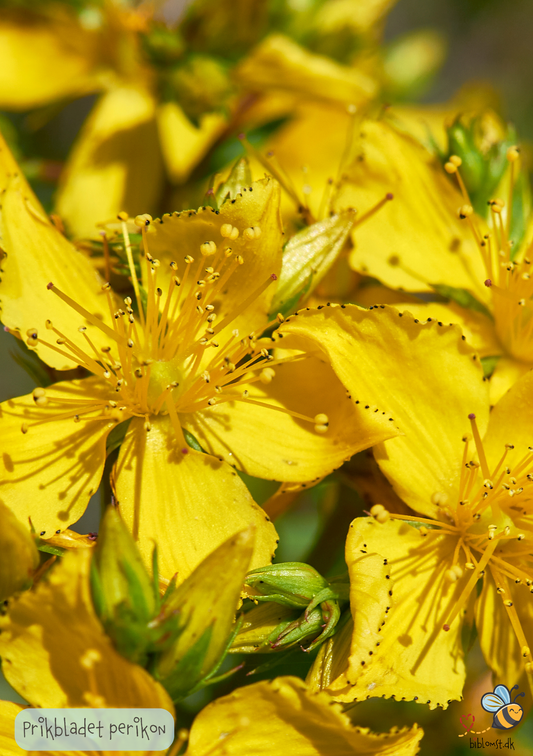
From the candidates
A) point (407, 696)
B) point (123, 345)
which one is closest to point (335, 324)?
point (123, 345)

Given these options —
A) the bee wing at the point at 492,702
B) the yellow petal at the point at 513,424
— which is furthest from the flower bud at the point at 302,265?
the bee wing at the point at 492,702

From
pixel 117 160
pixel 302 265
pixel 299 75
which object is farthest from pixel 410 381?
pixel 117 160

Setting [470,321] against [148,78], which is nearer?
[470,321]

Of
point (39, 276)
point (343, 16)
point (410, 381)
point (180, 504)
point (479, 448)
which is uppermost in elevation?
point (343, 16)

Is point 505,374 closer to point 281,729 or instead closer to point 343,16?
point 281,729

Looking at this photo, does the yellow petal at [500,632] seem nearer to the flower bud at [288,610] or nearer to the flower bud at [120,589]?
the flower bud at [288,610]

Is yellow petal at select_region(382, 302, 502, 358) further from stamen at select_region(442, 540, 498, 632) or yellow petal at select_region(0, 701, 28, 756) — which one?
yellow petal at select_region(0, 701, 28, 756)
